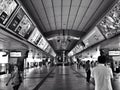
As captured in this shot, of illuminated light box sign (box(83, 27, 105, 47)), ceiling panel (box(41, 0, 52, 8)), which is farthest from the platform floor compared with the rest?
ceiling panel (box(41, 0, 52, 8))

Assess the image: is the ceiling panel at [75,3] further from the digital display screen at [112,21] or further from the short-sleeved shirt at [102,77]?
the short-sleeved shirt at [102,77]

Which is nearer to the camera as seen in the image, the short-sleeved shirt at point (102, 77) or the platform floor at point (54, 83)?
the short-sleeved shirt at point (102, 77)

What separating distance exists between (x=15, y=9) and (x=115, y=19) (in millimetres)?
6271

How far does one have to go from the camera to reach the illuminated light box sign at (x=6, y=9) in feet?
25.5

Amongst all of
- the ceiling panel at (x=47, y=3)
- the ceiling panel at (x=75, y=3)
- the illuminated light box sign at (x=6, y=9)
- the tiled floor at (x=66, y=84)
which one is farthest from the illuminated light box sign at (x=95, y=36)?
the illuminated light box sign at (x=6, y=9)

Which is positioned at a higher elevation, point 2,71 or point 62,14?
point 62,14

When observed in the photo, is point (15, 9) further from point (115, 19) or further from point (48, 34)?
point (48, 34)

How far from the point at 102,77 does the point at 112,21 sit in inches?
312

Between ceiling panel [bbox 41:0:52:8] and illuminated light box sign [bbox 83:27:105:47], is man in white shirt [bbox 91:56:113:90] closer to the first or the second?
ceiling panel [bbox 41:0:52:8]

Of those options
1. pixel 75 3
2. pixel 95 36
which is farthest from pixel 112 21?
pixel 95 36

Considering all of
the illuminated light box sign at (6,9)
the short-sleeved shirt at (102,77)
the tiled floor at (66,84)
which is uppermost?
the illuminated light box sign at (6,9)

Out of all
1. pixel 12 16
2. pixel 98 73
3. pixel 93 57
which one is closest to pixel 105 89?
pixel 98 73

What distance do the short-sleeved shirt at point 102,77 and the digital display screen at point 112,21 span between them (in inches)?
238

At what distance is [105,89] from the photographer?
4195mm
